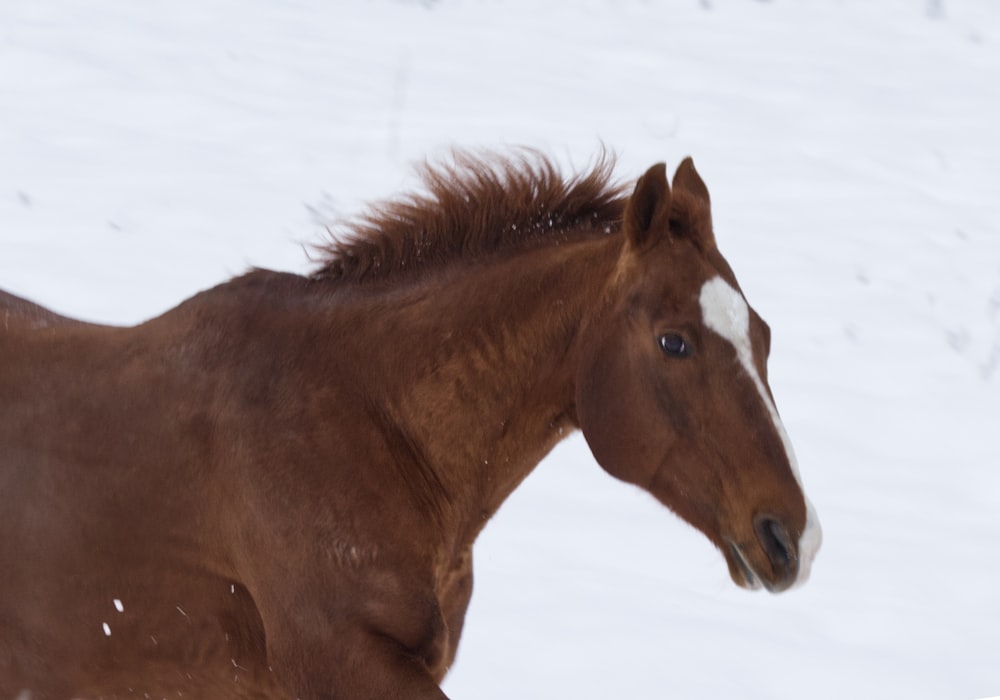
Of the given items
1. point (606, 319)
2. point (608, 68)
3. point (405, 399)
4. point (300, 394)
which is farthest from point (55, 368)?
point (608, 68)

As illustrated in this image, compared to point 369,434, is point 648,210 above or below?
above

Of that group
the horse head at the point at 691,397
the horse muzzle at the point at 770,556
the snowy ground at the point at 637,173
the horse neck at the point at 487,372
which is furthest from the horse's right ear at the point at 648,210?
the snowy ground at the point at 637,173

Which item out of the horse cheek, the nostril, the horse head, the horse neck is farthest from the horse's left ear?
the nostril

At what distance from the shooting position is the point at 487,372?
3.36m

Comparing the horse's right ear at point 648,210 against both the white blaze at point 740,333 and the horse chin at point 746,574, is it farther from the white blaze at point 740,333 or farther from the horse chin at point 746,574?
the horse chin at point 746,574

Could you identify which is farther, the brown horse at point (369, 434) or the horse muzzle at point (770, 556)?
the brown horse at point (369, 434)

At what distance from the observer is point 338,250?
3562mm

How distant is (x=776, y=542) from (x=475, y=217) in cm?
106

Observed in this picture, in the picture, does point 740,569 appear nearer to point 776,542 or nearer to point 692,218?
point 776,542

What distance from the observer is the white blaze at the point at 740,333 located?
9.96 ft

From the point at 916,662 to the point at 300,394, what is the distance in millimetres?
2960

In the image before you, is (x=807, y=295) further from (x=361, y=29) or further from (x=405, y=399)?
(x=405, y=399)

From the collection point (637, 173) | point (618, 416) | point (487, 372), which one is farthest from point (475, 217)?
point (637, 173)

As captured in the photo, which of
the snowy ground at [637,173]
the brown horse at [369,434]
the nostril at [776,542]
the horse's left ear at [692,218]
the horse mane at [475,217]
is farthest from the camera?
the snowy ground at [637,173]
